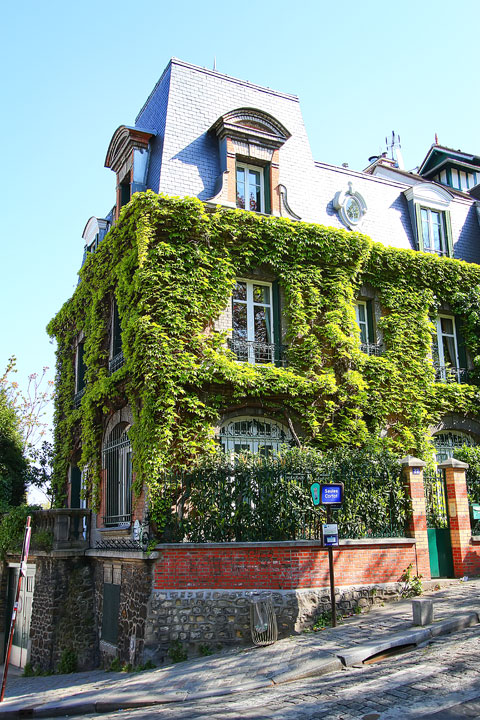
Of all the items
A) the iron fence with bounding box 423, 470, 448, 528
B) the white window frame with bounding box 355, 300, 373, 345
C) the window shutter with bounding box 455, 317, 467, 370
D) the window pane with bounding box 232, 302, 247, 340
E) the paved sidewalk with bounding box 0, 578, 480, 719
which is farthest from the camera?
the window shutter with bounding box 455, 317, 467, 370

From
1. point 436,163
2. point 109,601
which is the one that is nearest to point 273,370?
point 109,601

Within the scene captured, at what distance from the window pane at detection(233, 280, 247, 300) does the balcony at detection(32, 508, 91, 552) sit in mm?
6473

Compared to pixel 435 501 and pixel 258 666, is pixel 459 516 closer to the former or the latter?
pixel 435 501

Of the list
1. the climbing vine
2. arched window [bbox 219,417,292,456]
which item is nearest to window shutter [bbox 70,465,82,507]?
the climbing vine

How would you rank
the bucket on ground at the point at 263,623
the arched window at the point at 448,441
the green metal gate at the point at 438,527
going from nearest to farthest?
the bucket on ground at the point at 263,623
the green metal gate at the point at 438,527
the arched window at the point at 448,441

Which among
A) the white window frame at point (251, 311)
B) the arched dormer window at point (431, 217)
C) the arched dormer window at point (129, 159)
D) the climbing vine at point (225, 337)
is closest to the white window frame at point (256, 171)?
the climbing vine at point (225, 337)

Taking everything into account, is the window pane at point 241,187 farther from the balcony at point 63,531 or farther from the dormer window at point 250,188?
the balcony at point 63,531

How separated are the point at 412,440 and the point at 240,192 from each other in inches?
299

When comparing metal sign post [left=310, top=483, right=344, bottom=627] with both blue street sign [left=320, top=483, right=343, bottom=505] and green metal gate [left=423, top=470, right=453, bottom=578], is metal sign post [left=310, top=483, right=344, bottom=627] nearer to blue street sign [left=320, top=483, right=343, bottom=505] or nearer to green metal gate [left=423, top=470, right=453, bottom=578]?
blue street sign [left=320, top=483, right=343, bottom=505]

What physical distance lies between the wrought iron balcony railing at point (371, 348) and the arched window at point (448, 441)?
278 cm

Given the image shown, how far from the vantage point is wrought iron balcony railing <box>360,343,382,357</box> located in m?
16.5

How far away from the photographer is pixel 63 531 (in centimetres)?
1547

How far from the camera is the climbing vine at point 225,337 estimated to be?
44.4ft

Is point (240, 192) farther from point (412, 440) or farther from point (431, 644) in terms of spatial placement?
point (431, 644)
